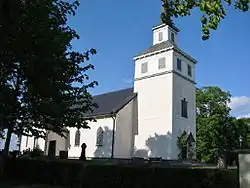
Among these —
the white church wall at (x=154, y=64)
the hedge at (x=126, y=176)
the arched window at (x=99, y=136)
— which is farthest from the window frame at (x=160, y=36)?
the hedge at (x=126, y=176)

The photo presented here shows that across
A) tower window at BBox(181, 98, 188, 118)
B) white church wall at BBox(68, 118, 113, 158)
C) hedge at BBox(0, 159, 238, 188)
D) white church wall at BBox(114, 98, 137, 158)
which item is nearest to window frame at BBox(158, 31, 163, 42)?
tower window at BBox(181, 98, 188, 118)

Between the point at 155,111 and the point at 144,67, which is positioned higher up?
the point at 144,67

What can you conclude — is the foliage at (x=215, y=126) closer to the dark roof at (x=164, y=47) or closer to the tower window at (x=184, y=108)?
the tower window at (x=184, y=108)

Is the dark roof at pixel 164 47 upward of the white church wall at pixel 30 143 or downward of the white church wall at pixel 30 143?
upward

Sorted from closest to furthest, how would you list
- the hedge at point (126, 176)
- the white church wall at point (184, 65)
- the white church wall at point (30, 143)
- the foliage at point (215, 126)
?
the hedge at point (126, 176) → the white church wall at point (184, 65) → the white church wall at point (30, 143) → the foliage at point (215, 126)

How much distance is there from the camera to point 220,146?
45.6 metres

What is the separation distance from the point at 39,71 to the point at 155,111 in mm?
19038

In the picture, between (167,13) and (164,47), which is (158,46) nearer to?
(164,47)

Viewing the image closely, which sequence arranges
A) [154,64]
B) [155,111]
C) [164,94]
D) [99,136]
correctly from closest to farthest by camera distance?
[164,94]
[155,111]
[99,136]
[154,64]

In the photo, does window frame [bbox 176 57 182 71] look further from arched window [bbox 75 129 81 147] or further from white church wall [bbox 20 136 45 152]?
white church wall [bbox 20 136 45 152]

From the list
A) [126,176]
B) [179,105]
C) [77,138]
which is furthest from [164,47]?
[126,176]

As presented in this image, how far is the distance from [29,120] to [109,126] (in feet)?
52.7

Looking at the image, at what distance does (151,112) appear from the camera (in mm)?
32375

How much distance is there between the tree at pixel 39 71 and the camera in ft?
48.0
